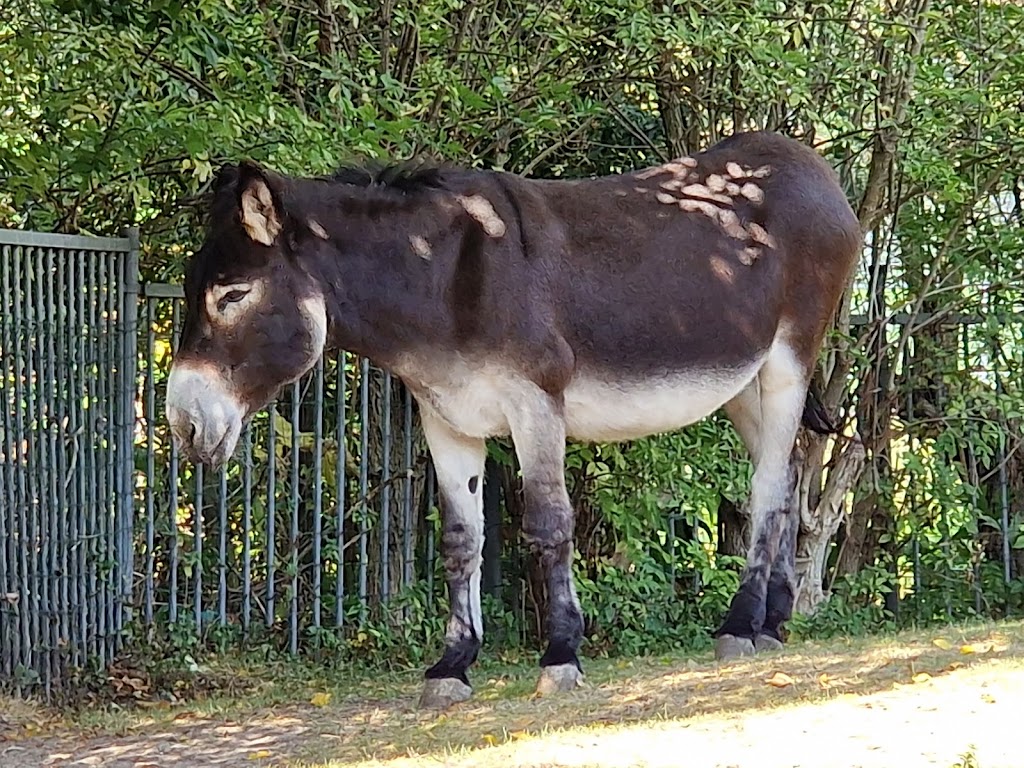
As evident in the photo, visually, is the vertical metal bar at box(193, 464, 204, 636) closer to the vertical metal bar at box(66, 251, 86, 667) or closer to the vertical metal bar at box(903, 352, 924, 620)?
the vertical metal bar at box(66, 251, 86, 667)

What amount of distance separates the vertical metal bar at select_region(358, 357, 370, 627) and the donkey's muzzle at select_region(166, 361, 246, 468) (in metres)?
2.57

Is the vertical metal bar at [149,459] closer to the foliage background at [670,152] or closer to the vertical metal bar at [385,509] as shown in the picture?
the foliage background at [670,152]

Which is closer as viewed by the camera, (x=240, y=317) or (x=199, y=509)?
(x=240, y=317)

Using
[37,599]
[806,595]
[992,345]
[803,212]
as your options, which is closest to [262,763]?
[37,599]

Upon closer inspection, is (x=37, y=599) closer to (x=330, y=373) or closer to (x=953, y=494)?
(x=330, y=373)

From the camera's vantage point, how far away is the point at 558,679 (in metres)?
6.74

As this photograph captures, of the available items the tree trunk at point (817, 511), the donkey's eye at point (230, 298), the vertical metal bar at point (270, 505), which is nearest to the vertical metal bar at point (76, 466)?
the vertical metal bar at point (270, 505)

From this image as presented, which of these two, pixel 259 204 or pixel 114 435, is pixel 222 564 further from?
pixel 259 204

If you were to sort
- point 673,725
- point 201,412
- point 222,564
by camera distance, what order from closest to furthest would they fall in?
point 673,725 → point 201,412 → point 222,564

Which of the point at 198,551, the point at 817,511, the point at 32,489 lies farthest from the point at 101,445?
the point at 817,511

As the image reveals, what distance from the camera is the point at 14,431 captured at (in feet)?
24.9

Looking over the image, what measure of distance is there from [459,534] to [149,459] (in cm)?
213

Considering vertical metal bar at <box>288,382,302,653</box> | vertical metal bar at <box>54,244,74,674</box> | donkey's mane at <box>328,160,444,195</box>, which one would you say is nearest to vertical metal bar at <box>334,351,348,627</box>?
vertical metal bar at <box>288,382,302,653</box>

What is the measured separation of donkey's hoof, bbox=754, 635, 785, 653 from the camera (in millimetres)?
7840
